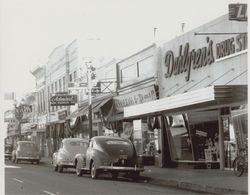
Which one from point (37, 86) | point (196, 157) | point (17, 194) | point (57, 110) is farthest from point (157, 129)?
point (37, 86)

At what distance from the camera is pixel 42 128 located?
169 ft

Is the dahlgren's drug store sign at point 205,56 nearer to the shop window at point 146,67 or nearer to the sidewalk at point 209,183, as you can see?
the shop window at point 146,67

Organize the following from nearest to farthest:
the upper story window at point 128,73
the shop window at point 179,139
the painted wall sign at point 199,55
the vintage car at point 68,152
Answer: the painted wall sign at point 199,55
the shop window at point 179,139
the vintage car at point 68,152
the upper story window at point 128,73

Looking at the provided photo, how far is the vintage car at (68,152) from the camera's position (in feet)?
88.8

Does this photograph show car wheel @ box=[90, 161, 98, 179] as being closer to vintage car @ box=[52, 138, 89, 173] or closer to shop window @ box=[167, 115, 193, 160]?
vintage car @ box=[52, 138, 89, 173]

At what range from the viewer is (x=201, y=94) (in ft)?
70.1

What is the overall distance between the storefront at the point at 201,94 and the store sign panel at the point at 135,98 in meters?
1.10

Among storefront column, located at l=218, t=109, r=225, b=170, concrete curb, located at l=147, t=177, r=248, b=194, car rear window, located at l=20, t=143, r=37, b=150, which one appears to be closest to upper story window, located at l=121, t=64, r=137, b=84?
car rear window, located at l=20, t=143, r=37, b=150

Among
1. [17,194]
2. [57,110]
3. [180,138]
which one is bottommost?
[17,194]

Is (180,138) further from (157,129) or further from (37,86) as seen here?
(37,86)

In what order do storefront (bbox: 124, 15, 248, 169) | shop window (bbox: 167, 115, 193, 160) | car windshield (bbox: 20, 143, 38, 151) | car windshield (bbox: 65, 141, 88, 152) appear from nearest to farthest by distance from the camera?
storefront (bbox: 124, 15, 248, 169)
shop window (bbox: 167, 115, 193, 160)
car windshield (bbox: 65, 141, 88, 152)
car windshield (bbox: 20, 143, 38, 151)

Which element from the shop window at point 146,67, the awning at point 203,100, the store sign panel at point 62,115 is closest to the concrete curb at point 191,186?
the awning at point 203,100

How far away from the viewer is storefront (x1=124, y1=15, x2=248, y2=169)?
2144 cm

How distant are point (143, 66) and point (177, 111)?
18.3 ft
